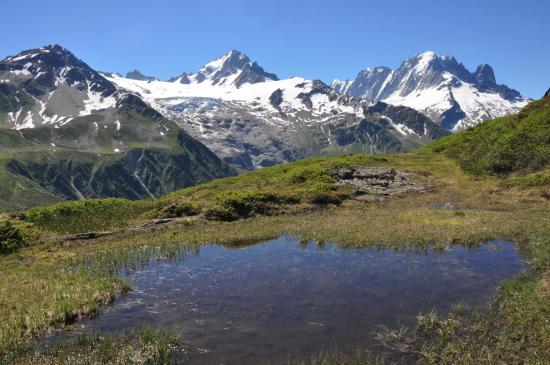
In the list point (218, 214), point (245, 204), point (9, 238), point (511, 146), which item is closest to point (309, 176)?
point (245, 204)

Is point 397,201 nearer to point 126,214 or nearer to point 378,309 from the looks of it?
point 126,214

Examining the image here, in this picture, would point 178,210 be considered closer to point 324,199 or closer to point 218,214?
point 218,214

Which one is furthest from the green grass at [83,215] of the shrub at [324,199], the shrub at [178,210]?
the shrub at [324,199]

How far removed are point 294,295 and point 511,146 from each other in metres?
56.3

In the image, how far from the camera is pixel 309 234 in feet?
120

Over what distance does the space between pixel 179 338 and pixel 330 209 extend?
35.8 m

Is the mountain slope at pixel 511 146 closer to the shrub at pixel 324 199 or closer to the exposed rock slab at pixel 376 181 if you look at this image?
the exposed rock slab at pixel 376 181

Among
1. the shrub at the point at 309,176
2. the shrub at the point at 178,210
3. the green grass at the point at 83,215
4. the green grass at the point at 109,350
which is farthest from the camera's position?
the shrub at the point at 309,176

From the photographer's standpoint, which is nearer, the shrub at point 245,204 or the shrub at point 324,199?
the shrub at point 245,204

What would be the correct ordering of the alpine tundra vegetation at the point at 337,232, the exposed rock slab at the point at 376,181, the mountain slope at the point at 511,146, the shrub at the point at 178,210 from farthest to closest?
the mountain slope at the point at 511,146 < the exposed rock slab at the point at 376,181 < the shrub at the point at 178,210 < the alpine tundra vegetation at the point at 337,232

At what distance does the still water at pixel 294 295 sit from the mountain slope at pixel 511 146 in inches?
1383

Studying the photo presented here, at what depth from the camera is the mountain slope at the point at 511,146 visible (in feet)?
200

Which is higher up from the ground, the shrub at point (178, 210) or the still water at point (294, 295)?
the shrub at point (178, 210)

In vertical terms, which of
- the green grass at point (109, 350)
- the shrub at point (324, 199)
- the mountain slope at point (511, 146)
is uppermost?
the mountain slope at point (511, 146)
